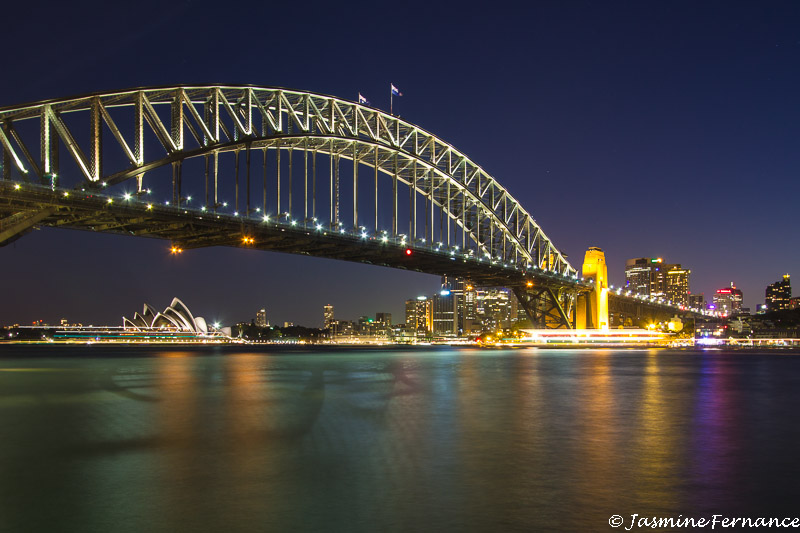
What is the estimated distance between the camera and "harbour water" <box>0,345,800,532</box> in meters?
8.00

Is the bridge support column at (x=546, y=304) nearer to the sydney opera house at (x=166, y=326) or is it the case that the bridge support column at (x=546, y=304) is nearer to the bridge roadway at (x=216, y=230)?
the bridge roadway at (x=216, y=230)

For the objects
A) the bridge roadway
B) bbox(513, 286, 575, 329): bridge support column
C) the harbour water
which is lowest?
the harbour water

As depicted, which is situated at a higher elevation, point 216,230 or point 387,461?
point 216,230

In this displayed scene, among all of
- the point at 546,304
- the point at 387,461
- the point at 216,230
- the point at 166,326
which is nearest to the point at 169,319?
the point at 166,326

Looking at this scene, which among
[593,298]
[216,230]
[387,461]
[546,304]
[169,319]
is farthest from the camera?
[169,319]

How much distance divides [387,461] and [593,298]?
9367cm

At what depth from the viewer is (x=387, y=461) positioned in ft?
36.6

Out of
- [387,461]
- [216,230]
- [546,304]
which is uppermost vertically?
[216,230]

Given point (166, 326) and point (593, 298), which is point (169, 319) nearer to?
point (166, 326)

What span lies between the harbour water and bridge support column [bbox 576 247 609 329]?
262 ft

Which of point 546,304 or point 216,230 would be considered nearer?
point 216,230

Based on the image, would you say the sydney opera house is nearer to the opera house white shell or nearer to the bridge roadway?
the opera house white shell

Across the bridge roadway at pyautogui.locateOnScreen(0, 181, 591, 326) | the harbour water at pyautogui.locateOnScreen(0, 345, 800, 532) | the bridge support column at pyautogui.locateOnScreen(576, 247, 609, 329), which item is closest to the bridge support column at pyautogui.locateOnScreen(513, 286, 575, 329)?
the bridge support column at pyautogui.locateOnScreen(576, 247, 609, 329)

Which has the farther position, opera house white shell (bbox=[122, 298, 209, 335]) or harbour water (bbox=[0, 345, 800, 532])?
opera house white shell (bbox=[122, 298, 209, 335])
